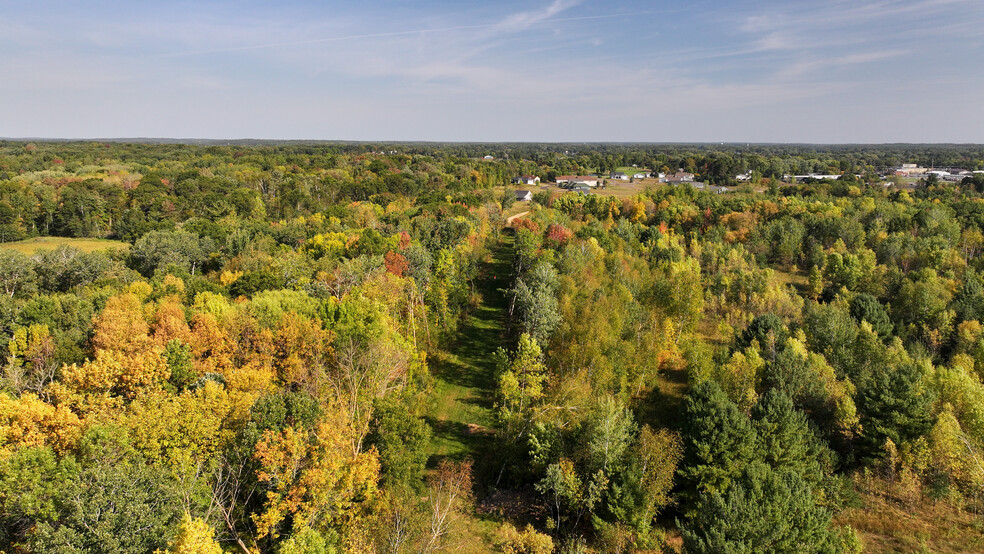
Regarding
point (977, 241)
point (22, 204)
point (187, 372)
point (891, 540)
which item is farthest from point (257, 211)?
point (977, 241)

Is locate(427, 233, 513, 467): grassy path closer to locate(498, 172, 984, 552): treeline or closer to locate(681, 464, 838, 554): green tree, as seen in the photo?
locate(498, 172, 984, 552): treeline

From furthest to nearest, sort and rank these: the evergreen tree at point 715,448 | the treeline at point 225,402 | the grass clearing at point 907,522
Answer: the evergreen tree at point 715,448, the grass clearing at point 907,522, the treeline at point 225,402

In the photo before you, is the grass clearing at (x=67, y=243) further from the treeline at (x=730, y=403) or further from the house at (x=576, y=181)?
the house at (x=576, y=181)

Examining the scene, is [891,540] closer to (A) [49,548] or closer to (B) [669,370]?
(B) [669,370]

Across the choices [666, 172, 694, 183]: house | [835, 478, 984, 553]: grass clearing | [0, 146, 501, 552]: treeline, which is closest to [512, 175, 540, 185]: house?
[666, 172, 694, 183]: house

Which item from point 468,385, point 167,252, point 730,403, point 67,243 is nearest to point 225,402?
point 468,385

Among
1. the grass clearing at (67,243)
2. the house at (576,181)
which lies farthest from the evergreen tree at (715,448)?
the house at (576,181)
